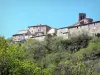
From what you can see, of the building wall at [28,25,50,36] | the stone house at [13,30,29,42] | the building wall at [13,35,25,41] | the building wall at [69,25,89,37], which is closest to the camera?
the building wall at [69,25,89,37]

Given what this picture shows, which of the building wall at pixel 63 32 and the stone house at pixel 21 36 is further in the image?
the stone house at pixel 21 36

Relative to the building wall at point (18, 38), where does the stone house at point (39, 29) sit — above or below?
above

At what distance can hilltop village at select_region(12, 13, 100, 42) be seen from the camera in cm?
6594

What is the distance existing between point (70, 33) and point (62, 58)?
930 centimetres

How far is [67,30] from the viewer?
227 ft

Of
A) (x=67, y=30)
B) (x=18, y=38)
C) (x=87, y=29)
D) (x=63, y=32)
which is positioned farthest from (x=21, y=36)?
(x=87, y=29)

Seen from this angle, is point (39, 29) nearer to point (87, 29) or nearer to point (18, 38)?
point (18, 38)

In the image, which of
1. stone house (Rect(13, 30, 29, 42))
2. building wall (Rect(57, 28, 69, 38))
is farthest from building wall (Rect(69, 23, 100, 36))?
stone house (Rect(13, 30, 29, 42))

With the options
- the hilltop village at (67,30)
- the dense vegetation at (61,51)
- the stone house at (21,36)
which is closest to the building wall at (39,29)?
the hilltop village at (67,30)

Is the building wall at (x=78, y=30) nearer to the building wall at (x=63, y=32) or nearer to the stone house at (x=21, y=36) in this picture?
the building wall at (x=63, y=32)

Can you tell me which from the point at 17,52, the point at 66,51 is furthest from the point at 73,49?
the point at 17,52

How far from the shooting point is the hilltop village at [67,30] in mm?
65938

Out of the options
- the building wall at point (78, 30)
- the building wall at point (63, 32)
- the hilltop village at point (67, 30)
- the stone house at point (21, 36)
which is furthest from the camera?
the stone house at point (21, 36)

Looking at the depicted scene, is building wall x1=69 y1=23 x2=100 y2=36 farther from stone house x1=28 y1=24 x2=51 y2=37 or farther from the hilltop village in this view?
stone house x1=28 y1=24 x2=51 y2=37
